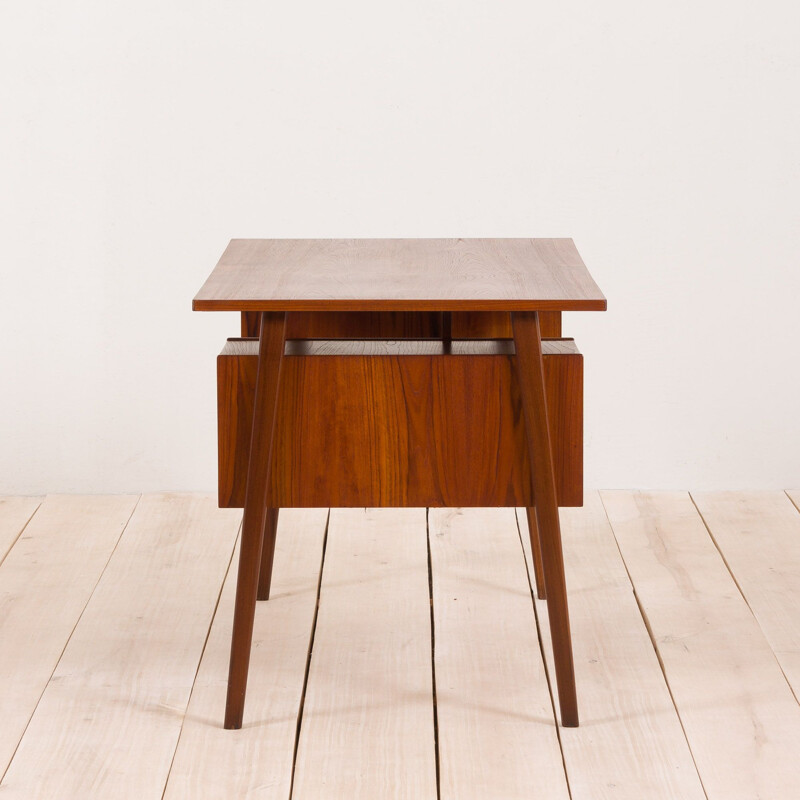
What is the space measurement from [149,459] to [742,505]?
4.42 feet

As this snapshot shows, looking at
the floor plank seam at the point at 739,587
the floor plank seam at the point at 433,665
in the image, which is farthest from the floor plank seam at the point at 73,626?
the floor plank seam at the point at 739,587

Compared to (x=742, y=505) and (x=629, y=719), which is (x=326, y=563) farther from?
(x=742, y=505)

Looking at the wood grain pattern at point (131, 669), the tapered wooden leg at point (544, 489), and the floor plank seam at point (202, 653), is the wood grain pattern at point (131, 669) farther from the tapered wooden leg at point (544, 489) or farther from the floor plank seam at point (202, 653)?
the tapered wooden leg at point (544, 489)

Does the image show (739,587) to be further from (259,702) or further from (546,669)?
(259,702)

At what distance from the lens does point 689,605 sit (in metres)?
2.08

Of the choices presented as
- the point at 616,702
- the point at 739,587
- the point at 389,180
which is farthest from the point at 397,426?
the point at 389,180

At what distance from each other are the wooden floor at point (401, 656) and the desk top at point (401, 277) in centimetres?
60

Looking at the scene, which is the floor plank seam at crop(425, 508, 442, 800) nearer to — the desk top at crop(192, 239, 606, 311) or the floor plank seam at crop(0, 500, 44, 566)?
the desk top at crop(192, 239, 606, 311)

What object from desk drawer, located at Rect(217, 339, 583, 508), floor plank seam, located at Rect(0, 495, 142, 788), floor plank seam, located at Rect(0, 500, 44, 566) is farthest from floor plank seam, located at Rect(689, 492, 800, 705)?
floor plank seam, located at Rect(0, 500, 44, 566)

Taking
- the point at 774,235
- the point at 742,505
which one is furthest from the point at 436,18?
the point at 742,505

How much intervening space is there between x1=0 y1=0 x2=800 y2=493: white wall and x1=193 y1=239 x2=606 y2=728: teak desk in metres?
1.00

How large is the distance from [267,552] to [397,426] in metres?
0.56

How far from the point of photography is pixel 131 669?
184 centimetres

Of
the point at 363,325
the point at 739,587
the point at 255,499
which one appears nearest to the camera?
the point at 255,499
